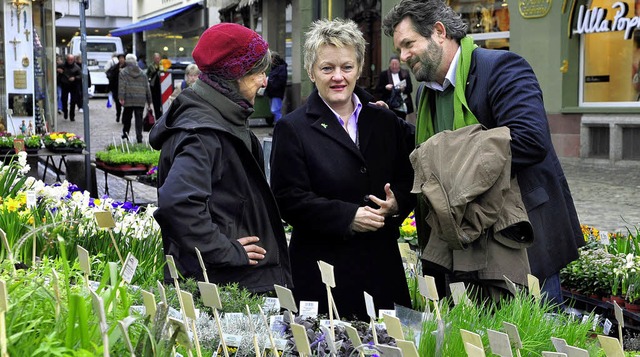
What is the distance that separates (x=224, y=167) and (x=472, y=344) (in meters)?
1.51

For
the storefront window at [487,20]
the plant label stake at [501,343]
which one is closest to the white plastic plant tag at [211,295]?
the plant label stake at [501,343]

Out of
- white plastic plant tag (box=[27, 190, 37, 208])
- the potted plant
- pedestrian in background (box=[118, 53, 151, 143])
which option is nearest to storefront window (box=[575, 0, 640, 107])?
the potted plant

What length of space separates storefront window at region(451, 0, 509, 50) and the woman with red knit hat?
517 inches

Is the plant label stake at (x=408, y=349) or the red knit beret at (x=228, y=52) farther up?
the red knit beret at (x=228, y=52)

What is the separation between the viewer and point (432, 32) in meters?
3.75

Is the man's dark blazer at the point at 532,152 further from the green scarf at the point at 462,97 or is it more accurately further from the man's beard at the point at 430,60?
the man's beard at the point at 430,60

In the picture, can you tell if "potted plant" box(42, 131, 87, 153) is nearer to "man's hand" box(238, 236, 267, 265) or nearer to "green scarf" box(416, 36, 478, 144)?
"green scarf" box(416, 36, 478, 144)

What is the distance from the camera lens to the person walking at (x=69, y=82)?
2592cm

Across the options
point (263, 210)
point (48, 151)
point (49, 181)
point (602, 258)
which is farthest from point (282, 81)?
point (263, 210)

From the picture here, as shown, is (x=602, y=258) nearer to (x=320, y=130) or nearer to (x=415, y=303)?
(x=415, y=303)

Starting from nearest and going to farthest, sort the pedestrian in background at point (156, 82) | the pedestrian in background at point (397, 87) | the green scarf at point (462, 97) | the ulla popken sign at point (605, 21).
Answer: the green scarf at point (462, 97)
the ulla popken sign at point (605, 21)
the pedestrian in background at point (397, 87)
the pedestrian in background at point (156, 82)

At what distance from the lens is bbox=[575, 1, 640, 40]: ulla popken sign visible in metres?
14.2

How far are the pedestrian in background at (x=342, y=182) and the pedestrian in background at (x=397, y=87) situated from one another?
1225 cm

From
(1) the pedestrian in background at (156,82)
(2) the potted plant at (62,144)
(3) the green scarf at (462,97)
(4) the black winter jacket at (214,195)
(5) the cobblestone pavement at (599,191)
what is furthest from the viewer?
(1) the pedestrian in background at (156,82)
